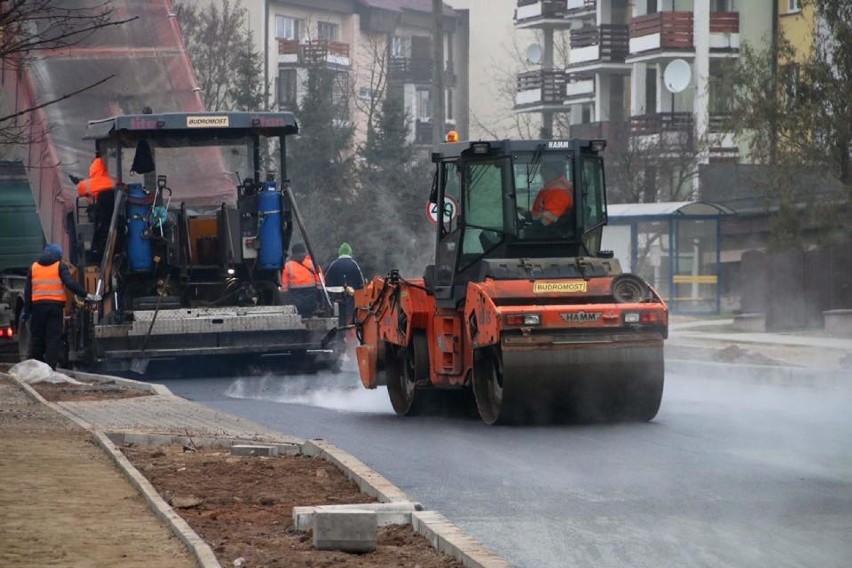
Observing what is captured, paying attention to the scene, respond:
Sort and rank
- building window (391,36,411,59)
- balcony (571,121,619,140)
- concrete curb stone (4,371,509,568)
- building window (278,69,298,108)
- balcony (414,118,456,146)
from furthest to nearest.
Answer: balcony (414,118,456,146) < building window (391,36,411,59) < building window (278,69,298,108) < balcony (571,121,619,140) < concrete curb stone (4,371,509,568)

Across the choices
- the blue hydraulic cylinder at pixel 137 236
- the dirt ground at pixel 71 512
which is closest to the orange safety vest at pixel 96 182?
the blue hydraulic cylinder at pixel 137 236

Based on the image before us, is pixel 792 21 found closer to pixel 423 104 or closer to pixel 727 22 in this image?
pixel 727 22

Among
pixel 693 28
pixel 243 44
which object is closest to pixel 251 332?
pixel 243 44

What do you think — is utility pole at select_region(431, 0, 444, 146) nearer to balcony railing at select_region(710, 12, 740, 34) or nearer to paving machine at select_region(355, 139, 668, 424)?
paving machine at select_region(355, 139, 668, 424)

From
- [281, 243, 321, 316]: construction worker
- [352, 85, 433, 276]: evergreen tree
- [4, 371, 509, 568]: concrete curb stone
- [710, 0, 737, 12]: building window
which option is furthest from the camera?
[710, 0, 737, 12]: building window

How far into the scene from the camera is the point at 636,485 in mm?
10469

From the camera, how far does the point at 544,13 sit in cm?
6469

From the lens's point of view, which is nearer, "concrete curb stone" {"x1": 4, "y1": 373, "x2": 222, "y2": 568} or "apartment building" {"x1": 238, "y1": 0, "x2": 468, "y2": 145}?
"concrete curb stone" {"x1": 4, "y1": 373, "x2": 222, "y2": 568}

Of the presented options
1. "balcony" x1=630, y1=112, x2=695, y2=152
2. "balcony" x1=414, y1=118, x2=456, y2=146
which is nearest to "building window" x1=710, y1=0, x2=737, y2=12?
"balcony" x1=630, y1=112, x2=695, y2=152

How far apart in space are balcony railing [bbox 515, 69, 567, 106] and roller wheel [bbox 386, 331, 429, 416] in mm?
48025

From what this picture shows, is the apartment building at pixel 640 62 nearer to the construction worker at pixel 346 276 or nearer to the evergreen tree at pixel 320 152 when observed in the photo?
the evergreen tree at pixel 320 152

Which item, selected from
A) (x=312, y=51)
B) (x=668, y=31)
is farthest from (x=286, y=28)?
(x=668, y=31)

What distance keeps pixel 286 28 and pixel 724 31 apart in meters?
22.7

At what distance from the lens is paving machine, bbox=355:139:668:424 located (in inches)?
537
